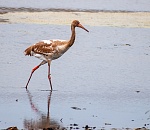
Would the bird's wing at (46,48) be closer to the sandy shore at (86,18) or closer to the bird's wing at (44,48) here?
the bird's wing at (44,48)

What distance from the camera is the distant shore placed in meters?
21.1

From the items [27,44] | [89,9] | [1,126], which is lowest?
[1,126]

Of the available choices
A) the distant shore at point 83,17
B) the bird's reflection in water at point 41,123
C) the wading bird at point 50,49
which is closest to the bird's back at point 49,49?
the wading bird at point 50,49

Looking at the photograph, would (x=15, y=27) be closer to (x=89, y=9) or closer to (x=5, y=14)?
(x=5, y=14)

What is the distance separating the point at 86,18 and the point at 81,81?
8675mm

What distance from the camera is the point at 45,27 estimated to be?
790 inches

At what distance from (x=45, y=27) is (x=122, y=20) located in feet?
10.2

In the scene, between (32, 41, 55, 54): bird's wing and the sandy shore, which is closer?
(32, 41, 55, 54): bird's wing

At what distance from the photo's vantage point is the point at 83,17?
22094 millimetres

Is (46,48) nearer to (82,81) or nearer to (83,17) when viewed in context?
(82,81)

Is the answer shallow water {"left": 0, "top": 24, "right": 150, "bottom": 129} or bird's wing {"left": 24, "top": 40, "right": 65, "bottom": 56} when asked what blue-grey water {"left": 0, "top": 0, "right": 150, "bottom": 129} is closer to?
shallow water {"left": 0, "top": 24, "right": 150, "bottom": 129}

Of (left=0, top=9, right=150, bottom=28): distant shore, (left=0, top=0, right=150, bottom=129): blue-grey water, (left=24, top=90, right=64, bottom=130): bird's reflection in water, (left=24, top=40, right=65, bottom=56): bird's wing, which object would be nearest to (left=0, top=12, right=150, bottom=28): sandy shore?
(left=0, top=9, right=150, bottom=28): distant shore

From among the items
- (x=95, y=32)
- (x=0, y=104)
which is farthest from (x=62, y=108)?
(x=95, y=32)

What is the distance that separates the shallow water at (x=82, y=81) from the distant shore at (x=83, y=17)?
1.18 m
